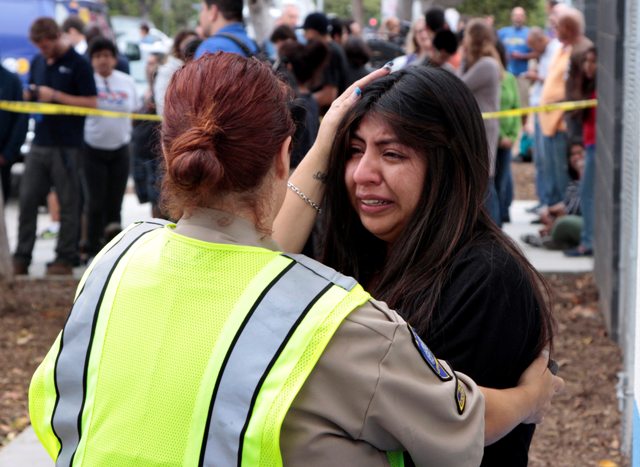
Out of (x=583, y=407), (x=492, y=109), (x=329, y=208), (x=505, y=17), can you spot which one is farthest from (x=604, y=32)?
→ (x=505, y=17)

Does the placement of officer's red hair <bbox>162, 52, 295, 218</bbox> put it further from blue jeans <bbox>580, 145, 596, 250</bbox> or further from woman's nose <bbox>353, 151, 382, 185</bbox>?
blue jeans <bbox>580, 145, 596, 250</bbox>

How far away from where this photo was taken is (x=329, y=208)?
2748 millimetres

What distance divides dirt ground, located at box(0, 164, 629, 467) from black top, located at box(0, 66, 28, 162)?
1.14 m

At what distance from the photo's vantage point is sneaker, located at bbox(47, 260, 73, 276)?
953cm

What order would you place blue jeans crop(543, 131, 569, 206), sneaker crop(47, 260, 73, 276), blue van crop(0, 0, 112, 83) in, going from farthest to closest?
blue van crop(0, 0, 112, 83)
blue jeans crop(543, 131, 569, 206)
sneaker crop(47, 260, 73, 276)

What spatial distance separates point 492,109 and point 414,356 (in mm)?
7274

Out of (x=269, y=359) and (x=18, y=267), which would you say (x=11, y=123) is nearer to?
(x=18, y=267)

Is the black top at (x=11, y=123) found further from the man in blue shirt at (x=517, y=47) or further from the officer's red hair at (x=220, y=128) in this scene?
the man in blue shirt at (x=517, y=47)

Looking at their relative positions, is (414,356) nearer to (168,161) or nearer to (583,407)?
(168,161)

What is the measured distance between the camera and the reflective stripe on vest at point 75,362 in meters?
1.93

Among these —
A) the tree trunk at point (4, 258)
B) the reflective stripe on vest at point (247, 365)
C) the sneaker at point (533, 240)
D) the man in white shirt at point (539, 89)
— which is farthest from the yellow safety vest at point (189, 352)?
the man in white shirt at point (539, 89)

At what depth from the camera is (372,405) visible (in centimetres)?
182

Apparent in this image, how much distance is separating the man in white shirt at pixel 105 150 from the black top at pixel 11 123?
2.31 ft

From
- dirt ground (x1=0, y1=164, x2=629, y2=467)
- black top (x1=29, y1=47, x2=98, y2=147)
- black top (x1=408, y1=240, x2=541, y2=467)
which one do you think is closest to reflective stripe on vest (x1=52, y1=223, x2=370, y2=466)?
black top (x1=408, y1=240, x2=541, y2=467)
